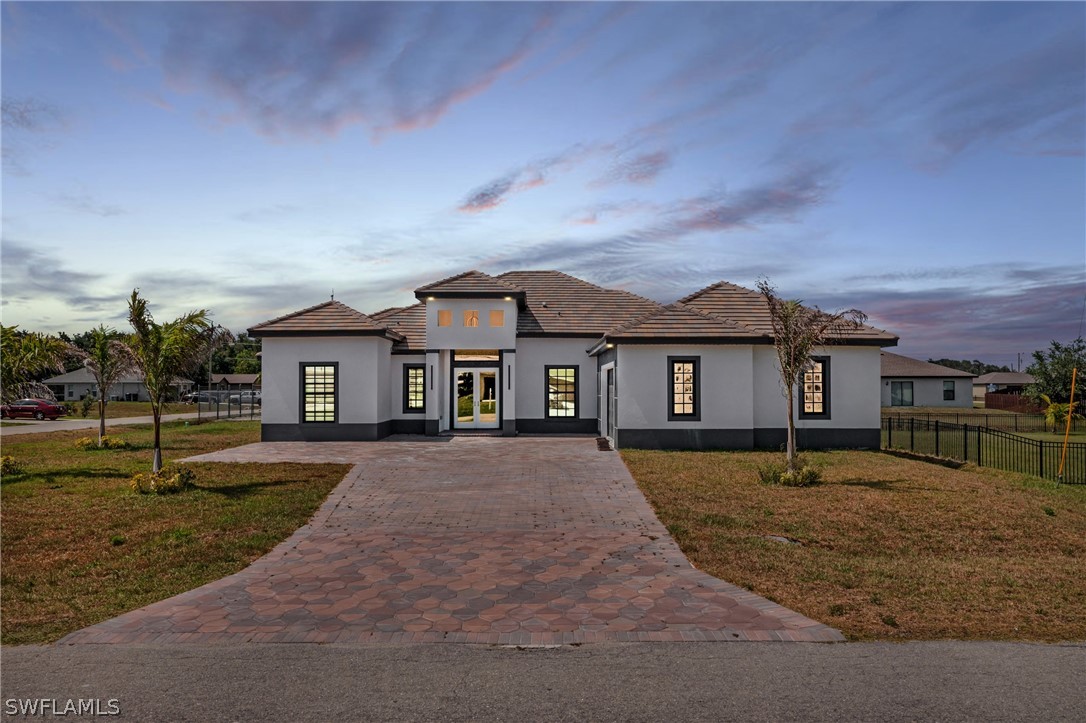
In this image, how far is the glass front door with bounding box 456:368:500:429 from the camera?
87.9 ft

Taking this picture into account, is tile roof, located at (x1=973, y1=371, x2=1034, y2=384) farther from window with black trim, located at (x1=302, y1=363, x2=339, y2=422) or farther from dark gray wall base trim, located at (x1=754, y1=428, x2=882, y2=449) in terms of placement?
window with black trim, located at (x1=302, y1=363, x2=339, y2=422)

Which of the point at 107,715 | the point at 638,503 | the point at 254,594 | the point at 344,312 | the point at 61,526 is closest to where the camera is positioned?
the point at 107,715

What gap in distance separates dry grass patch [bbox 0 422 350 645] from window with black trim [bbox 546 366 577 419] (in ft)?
36.6

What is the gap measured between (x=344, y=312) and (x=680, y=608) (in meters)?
19.9

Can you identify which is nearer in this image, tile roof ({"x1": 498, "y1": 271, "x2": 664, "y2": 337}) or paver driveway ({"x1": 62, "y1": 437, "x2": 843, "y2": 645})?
paver driveway ({"x1": 62, "y1": 437, "x2": 843, "y2": 645})

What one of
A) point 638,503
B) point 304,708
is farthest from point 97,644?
point 638,503

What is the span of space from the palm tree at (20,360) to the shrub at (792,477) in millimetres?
17152

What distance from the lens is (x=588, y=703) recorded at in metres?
4.77

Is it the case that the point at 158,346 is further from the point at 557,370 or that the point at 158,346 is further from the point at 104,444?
the point at 557,370

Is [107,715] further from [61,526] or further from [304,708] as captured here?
[61,526]

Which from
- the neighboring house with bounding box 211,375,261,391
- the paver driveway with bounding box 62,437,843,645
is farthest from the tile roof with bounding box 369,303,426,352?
the neighboring house with bounding box 211,375,261,391

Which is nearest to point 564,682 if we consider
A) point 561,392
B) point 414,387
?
point 561,392

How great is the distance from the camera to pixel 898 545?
377 inches

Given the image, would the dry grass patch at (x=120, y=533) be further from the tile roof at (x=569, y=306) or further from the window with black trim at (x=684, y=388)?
the tile roof at (x=569, y=306)
